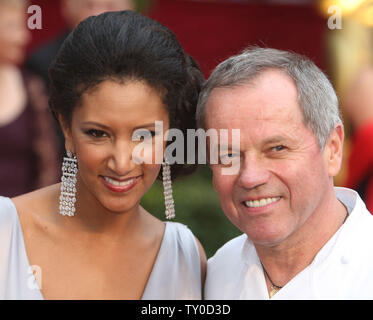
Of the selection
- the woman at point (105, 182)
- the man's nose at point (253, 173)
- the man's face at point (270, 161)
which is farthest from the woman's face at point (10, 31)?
the man's nose at point (253, 173)

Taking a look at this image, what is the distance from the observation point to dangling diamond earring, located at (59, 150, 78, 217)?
2.74 meters

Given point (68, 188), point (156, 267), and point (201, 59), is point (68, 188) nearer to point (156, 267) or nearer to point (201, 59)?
point (156, 267)

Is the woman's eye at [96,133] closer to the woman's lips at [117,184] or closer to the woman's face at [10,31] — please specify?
the woman's lips at [117,184]

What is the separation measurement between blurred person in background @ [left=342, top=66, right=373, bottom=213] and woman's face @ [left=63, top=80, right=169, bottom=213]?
2392 mm

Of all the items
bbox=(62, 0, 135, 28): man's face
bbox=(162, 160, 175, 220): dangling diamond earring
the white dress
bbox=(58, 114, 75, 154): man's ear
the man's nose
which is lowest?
the white dress

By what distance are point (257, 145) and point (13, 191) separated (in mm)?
2254

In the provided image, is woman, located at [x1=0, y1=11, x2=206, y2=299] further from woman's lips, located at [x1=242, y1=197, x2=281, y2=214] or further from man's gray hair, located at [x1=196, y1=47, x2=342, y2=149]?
woman's lips, located at [x1=242, y1=197, x2=281, y2=214]

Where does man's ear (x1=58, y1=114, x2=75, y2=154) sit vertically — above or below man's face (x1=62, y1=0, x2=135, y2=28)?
below

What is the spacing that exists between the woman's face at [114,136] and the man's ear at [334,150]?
2.14 feet

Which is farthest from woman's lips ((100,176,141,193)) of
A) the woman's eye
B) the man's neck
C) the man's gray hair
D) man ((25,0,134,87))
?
man ((25,0,134,87))

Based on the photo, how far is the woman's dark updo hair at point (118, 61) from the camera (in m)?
2.49

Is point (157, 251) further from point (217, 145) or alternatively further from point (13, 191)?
point (13, 191)

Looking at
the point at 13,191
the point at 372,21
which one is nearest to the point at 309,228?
the point at 13,191
